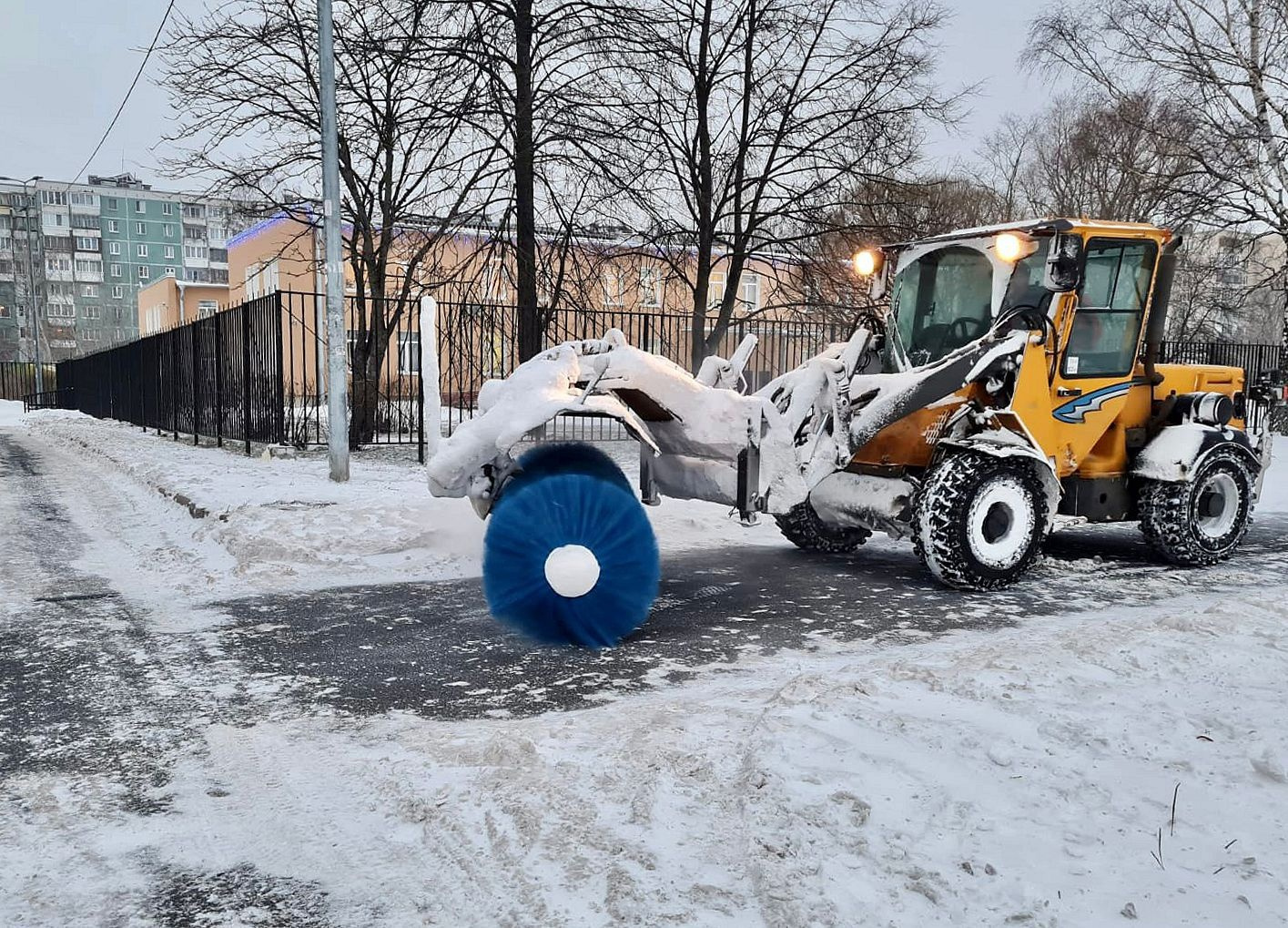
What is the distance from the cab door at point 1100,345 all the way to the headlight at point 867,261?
64.8 inches

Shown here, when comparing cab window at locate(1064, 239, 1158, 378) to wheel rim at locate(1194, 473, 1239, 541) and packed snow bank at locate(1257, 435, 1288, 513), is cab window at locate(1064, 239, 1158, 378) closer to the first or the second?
wheel rim at locate(1194, 473, 1239, 541)

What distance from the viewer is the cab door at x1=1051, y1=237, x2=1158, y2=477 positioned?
275 inches

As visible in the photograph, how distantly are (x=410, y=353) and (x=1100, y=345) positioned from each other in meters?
8.75

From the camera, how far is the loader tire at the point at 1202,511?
7.44m

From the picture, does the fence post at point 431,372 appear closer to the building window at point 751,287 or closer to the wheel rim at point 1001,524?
the wheel rim at point 1001,524

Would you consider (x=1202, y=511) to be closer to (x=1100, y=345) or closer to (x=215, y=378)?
(x=1100, y=345)

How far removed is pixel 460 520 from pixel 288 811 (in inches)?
193

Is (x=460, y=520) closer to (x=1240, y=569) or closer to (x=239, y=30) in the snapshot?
(x=1240, y=569)

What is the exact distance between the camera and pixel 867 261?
8023 mm

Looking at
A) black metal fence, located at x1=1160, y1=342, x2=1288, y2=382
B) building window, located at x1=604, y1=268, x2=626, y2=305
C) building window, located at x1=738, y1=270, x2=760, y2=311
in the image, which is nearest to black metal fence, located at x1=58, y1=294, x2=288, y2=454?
building window, located at x1=604, y1=268, x2=626, y2=305

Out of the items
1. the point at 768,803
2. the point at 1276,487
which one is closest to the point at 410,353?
→ the point at 768,803

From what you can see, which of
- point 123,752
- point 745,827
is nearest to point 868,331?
point 745,827

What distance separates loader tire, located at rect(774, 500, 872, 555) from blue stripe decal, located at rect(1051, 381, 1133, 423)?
174cm

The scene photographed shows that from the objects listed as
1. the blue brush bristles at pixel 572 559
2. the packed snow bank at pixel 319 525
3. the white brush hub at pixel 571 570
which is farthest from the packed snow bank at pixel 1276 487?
the white brush hub at pixel 571 570
